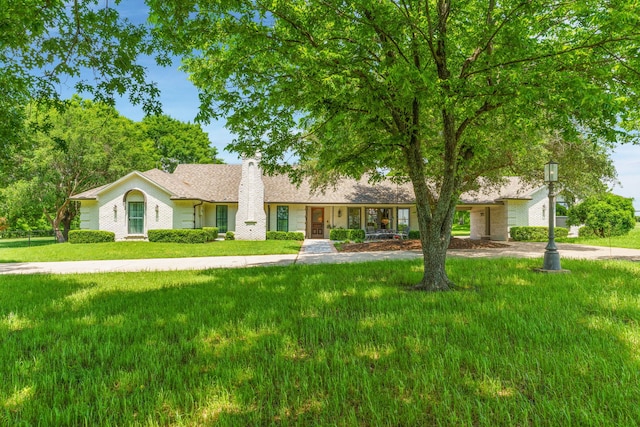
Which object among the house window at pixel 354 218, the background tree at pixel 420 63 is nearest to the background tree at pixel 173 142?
the house window at pixel 354 218

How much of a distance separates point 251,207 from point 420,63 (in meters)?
17.8

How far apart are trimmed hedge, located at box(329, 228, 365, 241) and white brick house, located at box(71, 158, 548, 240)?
1981mm

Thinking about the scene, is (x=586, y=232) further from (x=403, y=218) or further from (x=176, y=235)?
(x=176, y=235)

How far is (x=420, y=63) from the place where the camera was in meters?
7.08

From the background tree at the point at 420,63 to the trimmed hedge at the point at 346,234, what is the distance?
15.6 meters

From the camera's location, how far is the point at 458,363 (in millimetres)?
3312

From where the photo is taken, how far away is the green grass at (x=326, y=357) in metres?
2.60

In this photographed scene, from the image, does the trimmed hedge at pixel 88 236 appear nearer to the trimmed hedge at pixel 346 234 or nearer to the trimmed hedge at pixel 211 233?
the trimmed hedge at pixel 211 233

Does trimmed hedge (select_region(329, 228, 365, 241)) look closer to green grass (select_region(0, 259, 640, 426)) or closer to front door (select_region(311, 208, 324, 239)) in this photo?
front door (select_region(311, 208, 324, 239))

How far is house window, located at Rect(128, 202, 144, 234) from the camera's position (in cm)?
2219

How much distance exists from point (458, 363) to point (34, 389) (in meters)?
4.02

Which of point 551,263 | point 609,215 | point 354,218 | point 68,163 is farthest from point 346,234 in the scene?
point 68,163

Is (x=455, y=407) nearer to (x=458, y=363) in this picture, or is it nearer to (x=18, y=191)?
(x=458, y=363)

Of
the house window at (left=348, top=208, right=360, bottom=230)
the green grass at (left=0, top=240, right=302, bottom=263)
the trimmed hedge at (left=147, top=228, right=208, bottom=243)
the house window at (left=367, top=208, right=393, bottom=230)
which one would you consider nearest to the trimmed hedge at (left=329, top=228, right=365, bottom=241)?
A: the house window at (left=348, top=208, right=360, bottom=230)
